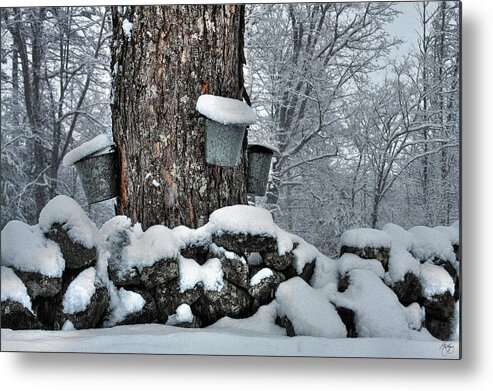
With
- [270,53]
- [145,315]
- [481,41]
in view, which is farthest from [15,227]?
[481,41]

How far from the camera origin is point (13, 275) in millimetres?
1830

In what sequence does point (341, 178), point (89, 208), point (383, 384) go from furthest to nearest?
point (341, 178)
point (89, 208)
point (383, 384)

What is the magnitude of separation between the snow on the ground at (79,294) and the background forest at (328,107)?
244 mm

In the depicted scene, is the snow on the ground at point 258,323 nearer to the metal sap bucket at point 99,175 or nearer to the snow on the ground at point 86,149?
the metal sap bucket at point 99,175

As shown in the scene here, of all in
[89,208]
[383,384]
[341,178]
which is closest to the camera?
[383,384]

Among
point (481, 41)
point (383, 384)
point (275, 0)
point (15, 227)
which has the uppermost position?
point (275, 0)

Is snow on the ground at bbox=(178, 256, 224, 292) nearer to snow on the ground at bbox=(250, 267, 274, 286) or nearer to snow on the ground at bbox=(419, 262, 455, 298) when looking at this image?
snow on the ground at bbox=(250, 267, 274, 286)

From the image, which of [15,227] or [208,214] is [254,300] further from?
[15,227]

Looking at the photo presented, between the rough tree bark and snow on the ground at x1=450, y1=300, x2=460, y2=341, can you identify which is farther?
the rough tree bark

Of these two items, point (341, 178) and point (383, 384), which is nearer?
point (383, 384)

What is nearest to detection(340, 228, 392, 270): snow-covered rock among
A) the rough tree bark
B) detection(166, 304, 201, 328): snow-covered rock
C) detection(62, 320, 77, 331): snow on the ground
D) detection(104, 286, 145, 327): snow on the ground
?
the rough tree bark

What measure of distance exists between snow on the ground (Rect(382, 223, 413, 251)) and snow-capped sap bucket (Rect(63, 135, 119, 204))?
39.4 inches

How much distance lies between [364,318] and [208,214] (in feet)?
2.13

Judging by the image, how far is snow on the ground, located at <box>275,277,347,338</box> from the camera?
72.4 inches
